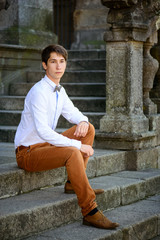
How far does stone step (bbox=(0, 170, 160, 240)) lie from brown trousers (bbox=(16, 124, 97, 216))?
269mm

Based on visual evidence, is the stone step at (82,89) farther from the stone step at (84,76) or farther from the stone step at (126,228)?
the stone step at (126,228)

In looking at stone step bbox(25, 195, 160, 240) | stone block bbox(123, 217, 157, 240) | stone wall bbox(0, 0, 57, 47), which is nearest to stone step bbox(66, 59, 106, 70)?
stone wall bbox(0, 0, 57, 47)

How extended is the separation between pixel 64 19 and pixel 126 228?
31.9ft

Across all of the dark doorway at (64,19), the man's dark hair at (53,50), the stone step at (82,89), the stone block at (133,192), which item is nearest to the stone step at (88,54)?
the stone step at (82,89)

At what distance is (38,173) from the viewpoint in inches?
205

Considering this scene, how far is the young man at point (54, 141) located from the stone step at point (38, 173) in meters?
0.14

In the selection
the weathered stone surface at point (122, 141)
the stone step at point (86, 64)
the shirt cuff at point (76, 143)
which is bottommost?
the weathered stone surface at point (122, 141)

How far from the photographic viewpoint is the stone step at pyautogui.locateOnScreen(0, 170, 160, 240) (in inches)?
172

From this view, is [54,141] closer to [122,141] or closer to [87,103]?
[122,141]

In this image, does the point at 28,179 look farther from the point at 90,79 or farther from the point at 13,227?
the point at 90,79

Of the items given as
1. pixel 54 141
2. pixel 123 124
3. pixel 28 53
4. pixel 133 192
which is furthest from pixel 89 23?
pixel 54 141

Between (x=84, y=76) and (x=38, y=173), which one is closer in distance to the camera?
(x=38, y=173)

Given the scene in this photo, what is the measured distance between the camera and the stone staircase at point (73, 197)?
4.46m

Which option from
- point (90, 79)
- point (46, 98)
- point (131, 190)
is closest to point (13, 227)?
point (46, 98)
